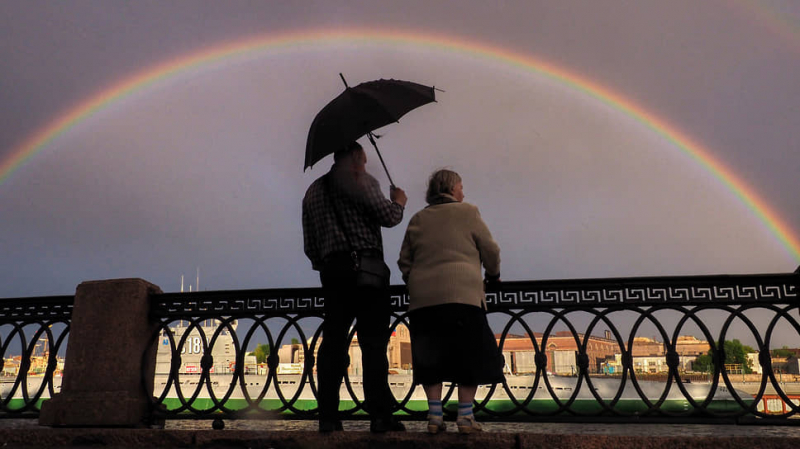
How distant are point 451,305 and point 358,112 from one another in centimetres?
165

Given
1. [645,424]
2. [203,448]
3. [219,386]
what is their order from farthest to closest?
[219,386]
[645,424]
[203,448]

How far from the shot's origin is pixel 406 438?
3.43m

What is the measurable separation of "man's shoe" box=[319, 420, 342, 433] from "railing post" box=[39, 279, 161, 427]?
1854mm

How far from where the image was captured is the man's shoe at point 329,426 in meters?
3.67

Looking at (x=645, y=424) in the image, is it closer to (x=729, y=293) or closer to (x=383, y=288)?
(x=729, y=293)

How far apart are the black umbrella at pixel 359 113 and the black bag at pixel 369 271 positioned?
80cm

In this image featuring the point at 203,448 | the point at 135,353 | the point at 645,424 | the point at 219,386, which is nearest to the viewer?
the point at 203,448

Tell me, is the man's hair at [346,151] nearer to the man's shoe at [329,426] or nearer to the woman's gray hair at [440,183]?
the woman's gray hair at [440,183]

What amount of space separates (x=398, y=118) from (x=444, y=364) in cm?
189

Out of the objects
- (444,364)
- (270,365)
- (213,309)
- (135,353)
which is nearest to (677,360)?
(444,364)

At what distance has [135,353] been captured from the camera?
4.76 metres

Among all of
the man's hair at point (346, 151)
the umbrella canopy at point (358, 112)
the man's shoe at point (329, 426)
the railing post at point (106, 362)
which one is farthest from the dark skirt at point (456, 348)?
the railing post at point (106, 362)

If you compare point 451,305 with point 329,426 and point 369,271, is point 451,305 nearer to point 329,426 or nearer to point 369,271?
point 369,271

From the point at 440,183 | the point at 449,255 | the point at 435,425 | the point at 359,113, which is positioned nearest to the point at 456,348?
the point at 435,425
